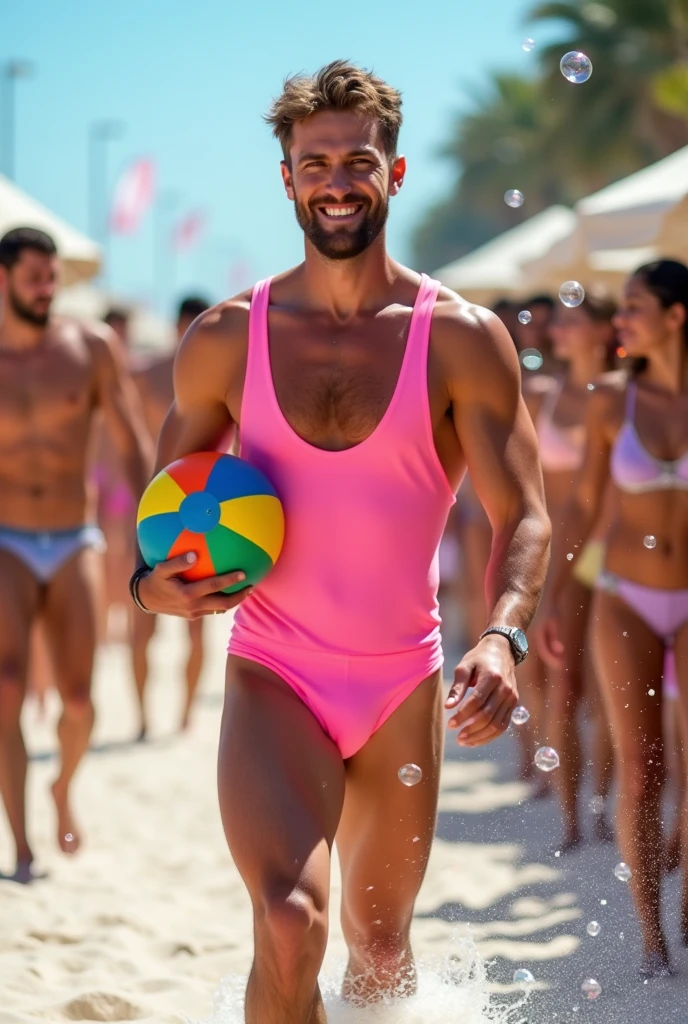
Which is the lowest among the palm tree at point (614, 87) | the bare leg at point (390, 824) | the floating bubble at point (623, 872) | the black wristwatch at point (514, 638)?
the floating bubble at point (623, 872)

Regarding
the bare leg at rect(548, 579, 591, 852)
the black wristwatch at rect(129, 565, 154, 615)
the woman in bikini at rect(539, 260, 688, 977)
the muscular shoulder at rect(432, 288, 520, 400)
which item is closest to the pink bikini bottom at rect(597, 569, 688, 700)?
the woman in bikini at rect(539, 260, 688, 977)

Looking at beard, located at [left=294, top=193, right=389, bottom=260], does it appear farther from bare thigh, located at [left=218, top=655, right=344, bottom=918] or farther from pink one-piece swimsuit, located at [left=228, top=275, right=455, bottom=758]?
bare thigh, located at [left=218, top=655, right=344, bottom=918]

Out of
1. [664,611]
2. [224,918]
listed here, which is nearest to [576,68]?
[664,611]

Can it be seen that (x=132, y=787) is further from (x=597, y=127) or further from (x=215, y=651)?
(x=597, y=127)

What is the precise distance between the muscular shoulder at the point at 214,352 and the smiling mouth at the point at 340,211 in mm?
297

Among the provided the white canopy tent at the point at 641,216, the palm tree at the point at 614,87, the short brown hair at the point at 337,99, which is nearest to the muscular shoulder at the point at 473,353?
the short brown hair at the point at 337,99

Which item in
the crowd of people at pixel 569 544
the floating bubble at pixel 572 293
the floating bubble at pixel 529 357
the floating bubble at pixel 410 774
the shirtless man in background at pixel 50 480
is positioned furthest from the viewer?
the floating bubble at pixel 529 357

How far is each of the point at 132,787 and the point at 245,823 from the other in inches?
187

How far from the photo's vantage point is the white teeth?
3340 millimetres

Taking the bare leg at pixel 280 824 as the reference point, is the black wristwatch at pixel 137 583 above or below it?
above

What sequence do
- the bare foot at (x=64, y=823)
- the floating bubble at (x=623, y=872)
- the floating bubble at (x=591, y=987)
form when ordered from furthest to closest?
the bare foot at (x=64, y=823) → the floating bubble at (x=623, y=872) → the floating bubble at (x=591, y=987)

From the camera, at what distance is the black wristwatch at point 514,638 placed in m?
3.06

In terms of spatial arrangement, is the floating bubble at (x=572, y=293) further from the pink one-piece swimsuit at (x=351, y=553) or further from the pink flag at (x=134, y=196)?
the pink flag at (x=134, y=196)

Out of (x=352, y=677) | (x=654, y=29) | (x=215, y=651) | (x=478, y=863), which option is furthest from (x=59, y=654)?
(x=654, y=29)
